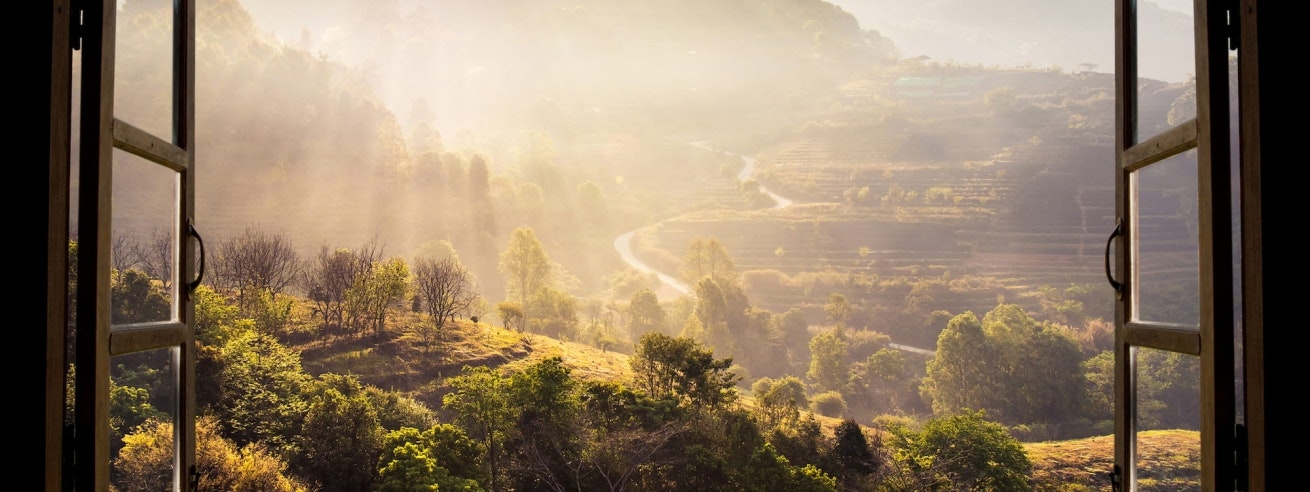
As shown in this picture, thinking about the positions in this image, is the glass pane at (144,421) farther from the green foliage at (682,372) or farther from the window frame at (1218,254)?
the green foliage at (682,372)

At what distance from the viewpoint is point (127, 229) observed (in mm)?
2682

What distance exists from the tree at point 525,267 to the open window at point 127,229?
525cm

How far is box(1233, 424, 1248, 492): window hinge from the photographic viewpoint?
1356mm

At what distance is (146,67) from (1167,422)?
3114mm

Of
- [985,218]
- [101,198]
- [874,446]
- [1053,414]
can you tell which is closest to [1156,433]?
[101,198]

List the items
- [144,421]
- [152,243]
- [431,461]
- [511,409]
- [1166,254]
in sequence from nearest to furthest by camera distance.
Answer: [1166,254]
[144,421]
[152,243]
[431,461]
[511,409]

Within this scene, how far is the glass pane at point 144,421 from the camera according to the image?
1968 mm

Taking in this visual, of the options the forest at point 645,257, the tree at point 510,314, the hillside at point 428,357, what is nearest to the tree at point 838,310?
the forest at point 645,257

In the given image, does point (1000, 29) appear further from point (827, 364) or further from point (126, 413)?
point (126, 413)

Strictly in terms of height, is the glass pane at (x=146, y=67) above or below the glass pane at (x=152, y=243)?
above

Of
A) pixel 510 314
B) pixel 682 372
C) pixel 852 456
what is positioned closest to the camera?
pixel 852 456

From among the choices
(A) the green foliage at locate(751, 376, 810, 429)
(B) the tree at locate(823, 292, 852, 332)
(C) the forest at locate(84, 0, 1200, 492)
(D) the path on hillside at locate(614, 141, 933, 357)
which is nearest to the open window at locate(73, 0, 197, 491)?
(C) the forest at locate(84, 0, 1200, 492)

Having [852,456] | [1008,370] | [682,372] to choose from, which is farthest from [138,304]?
[1008,370]

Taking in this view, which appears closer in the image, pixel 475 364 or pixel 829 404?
pixel 475 364
